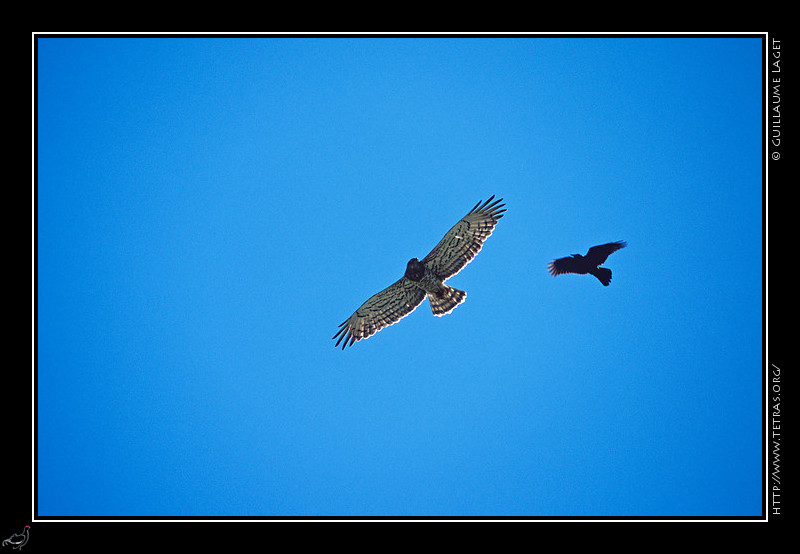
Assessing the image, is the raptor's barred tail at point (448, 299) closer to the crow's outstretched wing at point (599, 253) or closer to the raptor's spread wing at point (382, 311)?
the raptor's spread wing at point (382, 311)

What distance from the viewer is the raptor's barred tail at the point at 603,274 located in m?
8.84

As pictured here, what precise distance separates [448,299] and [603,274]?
7.65 feet

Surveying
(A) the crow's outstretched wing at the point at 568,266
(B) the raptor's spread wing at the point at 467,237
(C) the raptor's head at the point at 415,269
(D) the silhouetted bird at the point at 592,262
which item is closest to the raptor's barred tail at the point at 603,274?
(D) the silhouetted bird at the point at 592,262

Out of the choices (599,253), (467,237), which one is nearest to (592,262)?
(599,253)

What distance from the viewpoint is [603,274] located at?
887cm

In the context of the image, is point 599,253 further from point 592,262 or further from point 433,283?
point 433,283

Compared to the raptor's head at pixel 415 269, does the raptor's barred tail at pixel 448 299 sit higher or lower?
lower

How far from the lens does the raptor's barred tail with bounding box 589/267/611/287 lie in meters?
8.84

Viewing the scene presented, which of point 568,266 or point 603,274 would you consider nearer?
point 603,274

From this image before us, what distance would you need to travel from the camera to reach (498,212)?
8.74m

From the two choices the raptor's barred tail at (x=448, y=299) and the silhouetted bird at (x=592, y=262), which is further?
the raptor's barred tail at (x=448, y=299)
